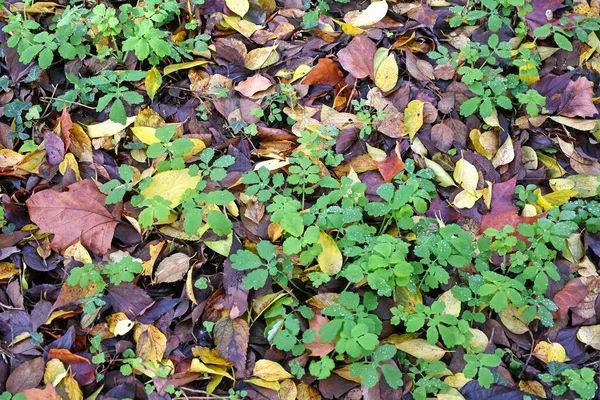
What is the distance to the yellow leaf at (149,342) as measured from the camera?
212 cm

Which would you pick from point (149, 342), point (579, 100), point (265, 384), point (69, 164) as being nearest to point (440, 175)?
point (579, 100)

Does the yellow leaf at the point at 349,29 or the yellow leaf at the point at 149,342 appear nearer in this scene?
the yellow leaf at the point at 149,342

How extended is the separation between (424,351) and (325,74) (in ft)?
4.56

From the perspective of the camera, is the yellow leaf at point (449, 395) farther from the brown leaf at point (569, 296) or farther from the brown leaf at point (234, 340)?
the brown leaf at point (234, 340)

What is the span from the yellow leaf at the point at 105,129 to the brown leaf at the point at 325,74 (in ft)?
2.93

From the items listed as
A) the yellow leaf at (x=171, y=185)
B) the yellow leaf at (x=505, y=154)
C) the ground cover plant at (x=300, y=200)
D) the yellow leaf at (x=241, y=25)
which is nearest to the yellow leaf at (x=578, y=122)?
the ground cover plant at (x=300, y=200)

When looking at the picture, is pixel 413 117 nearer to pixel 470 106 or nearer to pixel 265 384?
pixel 470 106

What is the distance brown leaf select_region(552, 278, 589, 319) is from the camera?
2.23 m

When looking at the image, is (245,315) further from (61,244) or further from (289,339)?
(61,244)

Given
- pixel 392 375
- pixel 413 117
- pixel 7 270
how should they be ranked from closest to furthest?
1. pixel 392 375
2. pixel 7 270
3. pixel 413 117

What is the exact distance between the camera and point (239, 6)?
2.91 m

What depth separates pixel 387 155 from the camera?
2.59m

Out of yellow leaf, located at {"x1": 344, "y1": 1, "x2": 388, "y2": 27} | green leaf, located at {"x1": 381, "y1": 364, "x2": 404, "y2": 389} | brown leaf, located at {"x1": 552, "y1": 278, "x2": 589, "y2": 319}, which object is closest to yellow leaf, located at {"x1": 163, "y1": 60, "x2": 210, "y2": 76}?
yellow leaf, located at {"x1": 344, "y1": 1, "x2": 388, "y2": 27}

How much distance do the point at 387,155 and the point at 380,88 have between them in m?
0.37
